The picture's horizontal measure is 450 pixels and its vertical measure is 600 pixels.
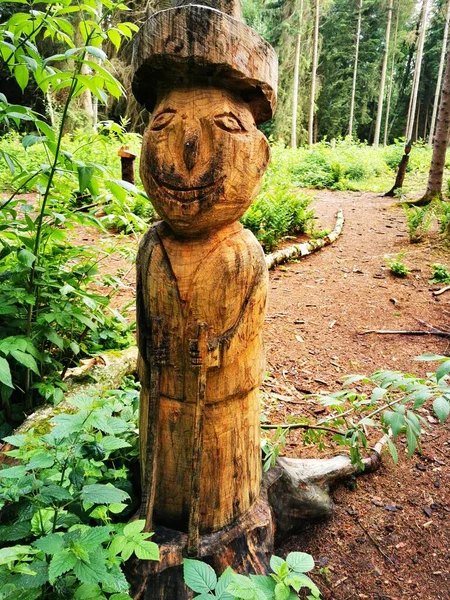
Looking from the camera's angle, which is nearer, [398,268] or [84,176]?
[84,176]

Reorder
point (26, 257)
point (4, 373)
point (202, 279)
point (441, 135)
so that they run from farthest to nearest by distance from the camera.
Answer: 1. point (441, 135)
2. point (26, 257)
3. point (4, 373)
4. point (202, 279)

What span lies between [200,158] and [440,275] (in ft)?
16.7

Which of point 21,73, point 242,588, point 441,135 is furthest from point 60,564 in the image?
point 441,135

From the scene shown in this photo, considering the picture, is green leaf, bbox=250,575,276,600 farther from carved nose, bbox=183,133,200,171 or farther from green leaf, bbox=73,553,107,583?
carved nose, bbox=183,133,200,171

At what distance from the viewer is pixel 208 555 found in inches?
67.7

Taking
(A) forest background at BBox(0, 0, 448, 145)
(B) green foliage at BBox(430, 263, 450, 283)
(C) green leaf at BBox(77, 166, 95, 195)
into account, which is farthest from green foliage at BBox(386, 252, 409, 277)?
(A) forest background at BBox(0, 0, 448, 145)

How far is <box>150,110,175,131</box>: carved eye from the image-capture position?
5.25ft

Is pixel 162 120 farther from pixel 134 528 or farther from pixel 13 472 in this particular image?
pixel 134 528

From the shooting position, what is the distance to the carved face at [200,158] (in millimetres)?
1557

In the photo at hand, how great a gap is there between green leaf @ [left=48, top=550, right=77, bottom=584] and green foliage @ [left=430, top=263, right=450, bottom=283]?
5.57 m

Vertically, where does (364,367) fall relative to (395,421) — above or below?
below

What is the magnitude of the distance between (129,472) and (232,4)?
2.14 m

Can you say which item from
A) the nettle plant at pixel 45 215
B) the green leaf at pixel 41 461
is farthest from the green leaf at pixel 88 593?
the nettle plant at pixel 45 215

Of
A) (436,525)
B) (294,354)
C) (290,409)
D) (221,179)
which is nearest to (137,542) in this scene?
(221,179)
